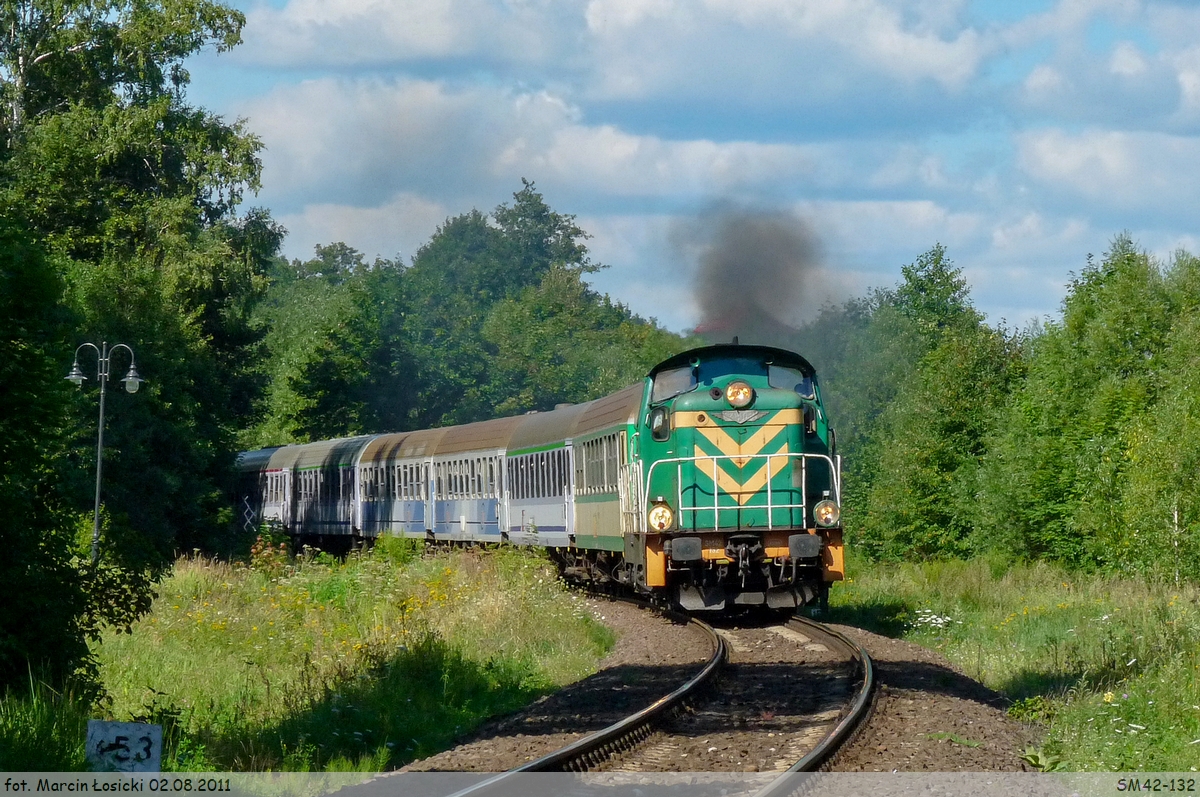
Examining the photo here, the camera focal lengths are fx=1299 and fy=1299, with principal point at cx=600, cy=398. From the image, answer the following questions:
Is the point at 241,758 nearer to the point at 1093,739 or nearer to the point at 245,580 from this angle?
the point at 1093,739

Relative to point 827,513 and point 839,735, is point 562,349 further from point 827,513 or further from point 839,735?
point 839,735

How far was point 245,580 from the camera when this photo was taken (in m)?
25.9

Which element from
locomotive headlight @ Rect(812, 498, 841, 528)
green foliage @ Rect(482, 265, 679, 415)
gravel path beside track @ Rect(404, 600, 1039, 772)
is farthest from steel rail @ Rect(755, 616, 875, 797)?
green foliage @ Rect(482, 265, 679, 415)

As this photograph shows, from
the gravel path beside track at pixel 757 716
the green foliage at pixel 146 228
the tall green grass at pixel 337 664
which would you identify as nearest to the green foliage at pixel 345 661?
the tall green grass at pixel 337 664

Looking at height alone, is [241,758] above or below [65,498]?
below

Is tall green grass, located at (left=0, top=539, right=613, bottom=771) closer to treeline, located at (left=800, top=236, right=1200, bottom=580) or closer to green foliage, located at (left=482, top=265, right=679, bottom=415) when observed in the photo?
treeline, located at (left=800, top=236, right=1200, bottom=580)

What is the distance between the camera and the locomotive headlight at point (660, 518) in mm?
16453

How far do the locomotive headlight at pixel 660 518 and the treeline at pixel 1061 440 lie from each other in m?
14.9

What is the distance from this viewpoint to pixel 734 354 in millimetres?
17562

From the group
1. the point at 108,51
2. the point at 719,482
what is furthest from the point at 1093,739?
the point at 108,51

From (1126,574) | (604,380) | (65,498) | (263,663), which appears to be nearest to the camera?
(65,498)

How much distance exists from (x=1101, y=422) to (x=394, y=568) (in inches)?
917

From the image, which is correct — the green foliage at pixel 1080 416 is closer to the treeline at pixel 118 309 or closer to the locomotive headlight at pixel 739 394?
the locomotive headlight at pixel 739 394

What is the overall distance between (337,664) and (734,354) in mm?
6715
